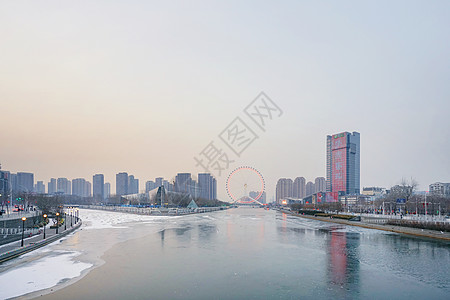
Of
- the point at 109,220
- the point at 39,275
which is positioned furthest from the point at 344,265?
the point at 109,220

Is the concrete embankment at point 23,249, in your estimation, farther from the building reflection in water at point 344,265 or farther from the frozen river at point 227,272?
the building reflection in water at point 344,265

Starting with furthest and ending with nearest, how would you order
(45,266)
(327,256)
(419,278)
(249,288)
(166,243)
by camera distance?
(166,243)
(327,256)
(45,266)
(419,278)
(249,288)

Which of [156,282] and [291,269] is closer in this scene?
[156,282]

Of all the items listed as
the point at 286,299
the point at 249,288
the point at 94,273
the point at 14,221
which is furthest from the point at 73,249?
the point at 286,299

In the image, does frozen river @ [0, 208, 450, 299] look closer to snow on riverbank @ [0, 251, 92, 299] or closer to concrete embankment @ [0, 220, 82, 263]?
snow on riverbank @ [0, 251, 92, 299]

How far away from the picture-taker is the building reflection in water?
1630cm

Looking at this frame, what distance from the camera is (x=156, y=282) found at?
1641 centimetres

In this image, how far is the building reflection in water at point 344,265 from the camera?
16297mm

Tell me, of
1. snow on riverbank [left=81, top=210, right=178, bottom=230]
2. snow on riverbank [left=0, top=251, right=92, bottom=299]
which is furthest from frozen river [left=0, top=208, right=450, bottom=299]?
snow on riverbank [left=81, top=210, right=178, bottom=230]

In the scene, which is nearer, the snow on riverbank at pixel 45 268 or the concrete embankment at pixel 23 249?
the snow on riverbank at pixel 45 268

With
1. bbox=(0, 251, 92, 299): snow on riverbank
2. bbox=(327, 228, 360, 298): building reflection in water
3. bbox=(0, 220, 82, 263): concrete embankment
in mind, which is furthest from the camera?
bbox=(0, 220, 82, 263): concrete embankment

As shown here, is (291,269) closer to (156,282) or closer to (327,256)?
(327,256)

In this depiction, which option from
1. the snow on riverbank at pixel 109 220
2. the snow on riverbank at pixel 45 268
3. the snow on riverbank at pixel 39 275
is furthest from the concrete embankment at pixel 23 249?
the snow on riverbank at pixel 109 220

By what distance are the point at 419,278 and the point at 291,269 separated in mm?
6897
